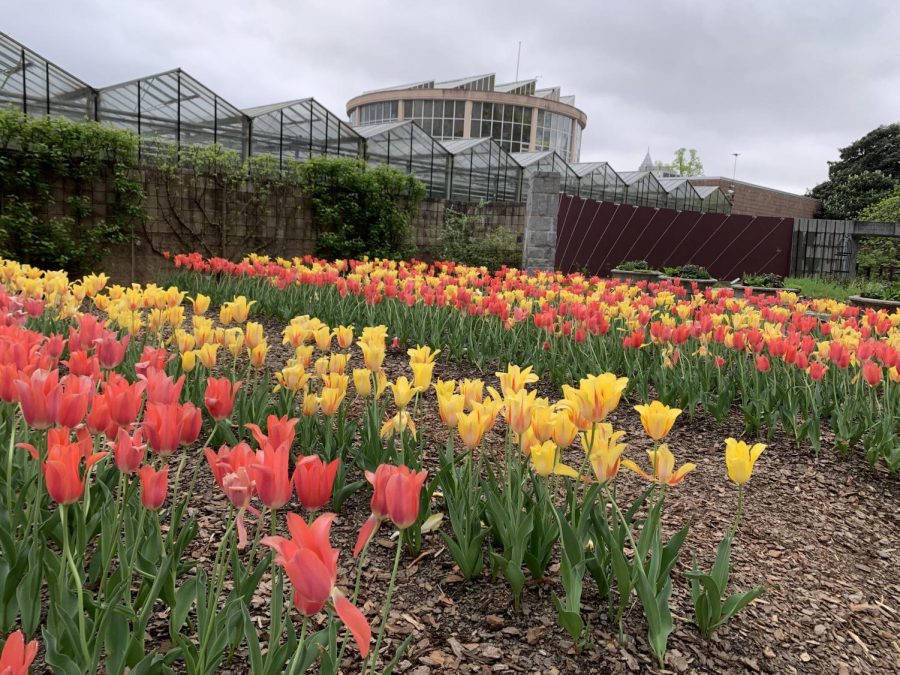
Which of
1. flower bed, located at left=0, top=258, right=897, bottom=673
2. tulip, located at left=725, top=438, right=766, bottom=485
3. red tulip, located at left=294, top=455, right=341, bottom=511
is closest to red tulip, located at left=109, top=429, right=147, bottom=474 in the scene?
flower bed, located at left=0, top=258, right=897, bottom=673

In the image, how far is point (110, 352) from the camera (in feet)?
6.79

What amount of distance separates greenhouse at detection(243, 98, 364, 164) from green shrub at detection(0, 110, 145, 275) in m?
4.54

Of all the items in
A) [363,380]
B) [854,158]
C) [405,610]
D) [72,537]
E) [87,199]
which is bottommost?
[405,610]

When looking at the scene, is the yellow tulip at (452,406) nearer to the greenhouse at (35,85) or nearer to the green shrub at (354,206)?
the green shrub at (354,206)

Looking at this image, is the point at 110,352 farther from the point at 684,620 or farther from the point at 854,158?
the point at 854,158

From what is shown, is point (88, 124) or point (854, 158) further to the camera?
point (854, 158)

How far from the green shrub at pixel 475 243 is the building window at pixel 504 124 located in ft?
106

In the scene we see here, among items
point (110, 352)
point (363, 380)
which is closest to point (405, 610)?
point (363, 380)

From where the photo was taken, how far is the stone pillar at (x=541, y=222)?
14047 millimetres

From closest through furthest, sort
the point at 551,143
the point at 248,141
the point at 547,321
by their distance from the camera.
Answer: the point at 547,321
the point at 248,141
the point at 551,143

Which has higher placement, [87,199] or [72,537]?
[87,199]

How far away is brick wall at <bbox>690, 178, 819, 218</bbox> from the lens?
41.8m

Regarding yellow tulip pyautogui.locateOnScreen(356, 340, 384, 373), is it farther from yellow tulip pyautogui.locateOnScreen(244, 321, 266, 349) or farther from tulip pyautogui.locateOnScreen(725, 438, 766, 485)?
tulip pyautogui.locateOnScreen(725, 438, 766, 485)

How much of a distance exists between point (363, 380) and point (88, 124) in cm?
996
